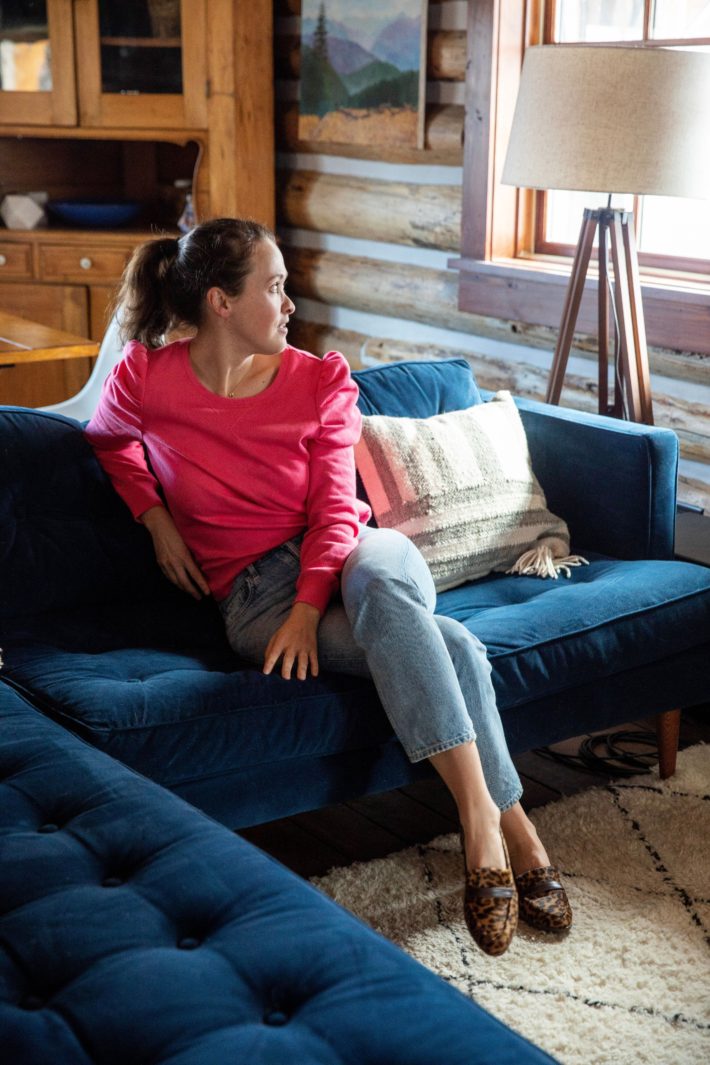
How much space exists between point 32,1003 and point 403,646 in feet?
3.08

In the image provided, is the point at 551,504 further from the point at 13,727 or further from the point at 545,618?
the point at 13,727

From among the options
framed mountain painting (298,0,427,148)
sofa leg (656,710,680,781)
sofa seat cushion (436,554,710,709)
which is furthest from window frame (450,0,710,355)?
sofa leg (656,710,680,781)

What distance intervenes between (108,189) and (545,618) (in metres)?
3.91

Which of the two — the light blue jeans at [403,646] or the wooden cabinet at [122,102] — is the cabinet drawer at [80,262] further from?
the light blue jeans at [403,646]

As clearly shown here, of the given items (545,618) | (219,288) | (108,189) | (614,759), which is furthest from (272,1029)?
(108,189)

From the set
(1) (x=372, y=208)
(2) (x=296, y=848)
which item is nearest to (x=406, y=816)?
(2) (x=296, y=848)

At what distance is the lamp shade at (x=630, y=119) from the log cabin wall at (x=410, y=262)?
28.8 inches

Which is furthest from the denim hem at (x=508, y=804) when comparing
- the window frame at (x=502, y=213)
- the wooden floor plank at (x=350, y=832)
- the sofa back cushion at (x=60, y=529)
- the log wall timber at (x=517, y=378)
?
the window frame at (x=502, y=213)

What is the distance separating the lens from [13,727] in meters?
1.91

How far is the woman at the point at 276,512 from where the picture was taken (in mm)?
2084

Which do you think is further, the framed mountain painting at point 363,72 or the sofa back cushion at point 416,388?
the framed mountain painting at point 363,72

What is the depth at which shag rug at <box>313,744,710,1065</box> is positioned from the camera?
1908 mm

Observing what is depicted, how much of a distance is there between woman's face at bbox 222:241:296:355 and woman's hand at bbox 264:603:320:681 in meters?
0.53

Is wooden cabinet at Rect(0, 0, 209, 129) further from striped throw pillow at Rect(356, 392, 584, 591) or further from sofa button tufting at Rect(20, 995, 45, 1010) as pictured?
sofa button tufting at Rect(20, 995, 45, 1010)
